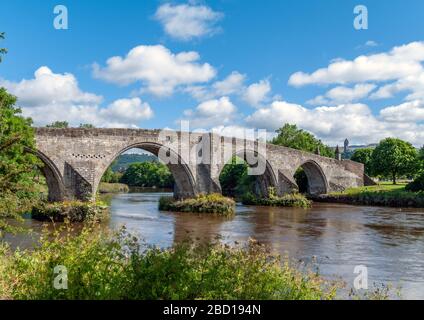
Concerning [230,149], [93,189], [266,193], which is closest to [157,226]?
[93,189]

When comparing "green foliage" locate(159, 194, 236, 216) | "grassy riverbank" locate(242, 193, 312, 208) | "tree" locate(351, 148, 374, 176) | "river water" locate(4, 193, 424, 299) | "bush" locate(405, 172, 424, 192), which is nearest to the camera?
"river water" locate(4, 193, 424, 299)

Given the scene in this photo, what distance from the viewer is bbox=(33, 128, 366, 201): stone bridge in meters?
25.4

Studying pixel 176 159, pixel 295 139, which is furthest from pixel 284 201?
pixel 295 139

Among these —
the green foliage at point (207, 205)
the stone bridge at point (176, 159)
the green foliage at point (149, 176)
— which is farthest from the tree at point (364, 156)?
the green foliage at point (207, 205)

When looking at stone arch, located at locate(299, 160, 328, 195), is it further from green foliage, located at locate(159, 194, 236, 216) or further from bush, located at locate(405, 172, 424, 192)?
green foliage, located at locate(159, 194, 236, 216)

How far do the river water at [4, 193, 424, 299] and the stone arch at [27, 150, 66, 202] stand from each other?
317 centimetres

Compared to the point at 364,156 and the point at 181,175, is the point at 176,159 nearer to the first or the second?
the point at 181,175

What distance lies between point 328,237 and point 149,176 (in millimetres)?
68783

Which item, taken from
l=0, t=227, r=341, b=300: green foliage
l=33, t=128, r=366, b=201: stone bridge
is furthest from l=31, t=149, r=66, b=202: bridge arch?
l=0, t=227, r=341, b=300: green foliage

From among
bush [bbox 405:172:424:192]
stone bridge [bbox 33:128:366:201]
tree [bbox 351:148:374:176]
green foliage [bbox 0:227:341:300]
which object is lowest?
green foliage [bbox 0:227:341:300]

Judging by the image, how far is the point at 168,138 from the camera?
31.2 meters
